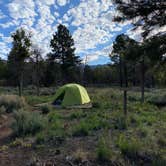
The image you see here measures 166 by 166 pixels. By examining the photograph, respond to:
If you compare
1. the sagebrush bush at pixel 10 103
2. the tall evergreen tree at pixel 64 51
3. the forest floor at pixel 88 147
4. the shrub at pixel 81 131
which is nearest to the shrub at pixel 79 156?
the forest floor at pixel 88 147

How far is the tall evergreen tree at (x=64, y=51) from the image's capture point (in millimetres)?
47438

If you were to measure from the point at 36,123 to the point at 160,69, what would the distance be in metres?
4.12

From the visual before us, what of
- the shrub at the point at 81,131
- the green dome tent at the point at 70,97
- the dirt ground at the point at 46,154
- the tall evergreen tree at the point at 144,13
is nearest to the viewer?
the dirt ground at the point at 46,154

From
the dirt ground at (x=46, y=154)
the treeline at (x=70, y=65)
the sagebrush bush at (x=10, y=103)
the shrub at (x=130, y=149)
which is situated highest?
the treeline at (x=70, y=65)

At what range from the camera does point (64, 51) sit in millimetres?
48219

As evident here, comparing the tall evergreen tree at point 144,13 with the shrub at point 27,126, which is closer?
the tall evergreen tree at point 144,13

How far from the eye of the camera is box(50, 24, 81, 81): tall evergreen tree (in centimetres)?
4744

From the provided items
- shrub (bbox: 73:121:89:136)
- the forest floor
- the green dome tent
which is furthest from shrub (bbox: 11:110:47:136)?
the green dome tent

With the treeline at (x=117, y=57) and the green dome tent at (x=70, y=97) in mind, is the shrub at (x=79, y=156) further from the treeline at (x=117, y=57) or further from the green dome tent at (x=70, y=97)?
the green dome tent at (x=70, y=97)

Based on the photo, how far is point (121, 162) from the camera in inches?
219

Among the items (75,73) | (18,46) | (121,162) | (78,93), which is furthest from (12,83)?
(121,162)

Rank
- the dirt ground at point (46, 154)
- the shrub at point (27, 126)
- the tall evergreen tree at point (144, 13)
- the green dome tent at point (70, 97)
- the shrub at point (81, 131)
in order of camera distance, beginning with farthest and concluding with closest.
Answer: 1. the green dome tent at point (70, 97)
2. the shrub at point (27, 126)
3. the shrub at point (81, 131)
4. the tall evergreen tree at point (144, 13)
5. the dirt ground at point (46, 154)

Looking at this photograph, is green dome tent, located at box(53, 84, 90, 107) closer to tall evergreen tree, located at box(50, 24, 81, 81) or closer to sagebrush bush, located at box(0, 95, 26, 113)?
sagebrush bush, located at box(0, 95, 26, 113)

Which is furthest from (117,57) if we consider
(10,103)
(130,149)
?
(130,149)
